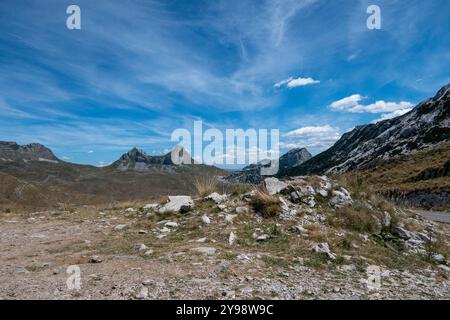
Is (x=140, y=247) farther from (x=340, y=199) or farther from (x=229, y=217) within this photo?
(x=340, y=199)

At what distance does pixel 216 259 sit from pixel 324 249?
3047 mm

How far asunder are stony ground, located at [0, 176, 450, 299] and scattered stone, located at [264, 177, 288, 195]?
0.71 m

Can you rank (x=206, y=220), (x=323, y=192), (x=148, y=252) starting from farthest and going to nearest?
(x=323, y=192)
(x=206, y=220)
(x=148, y=252)

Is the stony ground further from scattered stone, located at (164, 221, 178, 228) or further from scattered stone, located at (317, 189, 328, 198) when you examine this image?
scattered stone, located at (317, 189, 328, 198)

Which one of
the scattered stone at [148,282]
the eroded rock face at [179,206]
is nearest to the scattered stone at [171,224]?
the eroded rock face at [179,206]

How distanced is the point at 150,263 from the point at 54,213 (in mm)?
11467

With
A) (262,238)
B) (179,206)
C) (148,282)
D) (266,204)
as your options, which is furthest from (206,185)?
(148,282)

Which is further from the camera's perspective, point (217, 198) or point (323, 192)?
point (217, 198)

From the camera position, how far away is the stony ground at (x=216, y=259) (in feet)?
20.1

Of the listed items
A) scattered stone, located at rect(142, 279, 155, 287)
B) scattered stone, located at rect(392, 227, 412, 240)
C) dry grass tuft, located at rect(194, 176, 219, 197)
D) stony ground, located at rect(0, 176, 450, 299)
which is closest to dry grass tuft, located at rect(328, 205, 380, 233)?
stony ground, located at rect(0, 176, 450, 299)

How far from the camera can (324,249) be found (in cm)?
871

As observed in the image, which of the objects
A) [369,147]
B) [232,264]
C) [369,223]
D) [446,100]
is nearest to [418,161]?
[446,100]

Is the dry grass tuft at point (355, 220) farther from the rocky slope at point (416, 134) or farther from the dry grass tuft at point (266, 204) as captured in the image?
the rocky slope at point (416, 134)

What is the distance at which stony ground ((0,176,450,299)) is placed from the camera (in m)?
6.14
